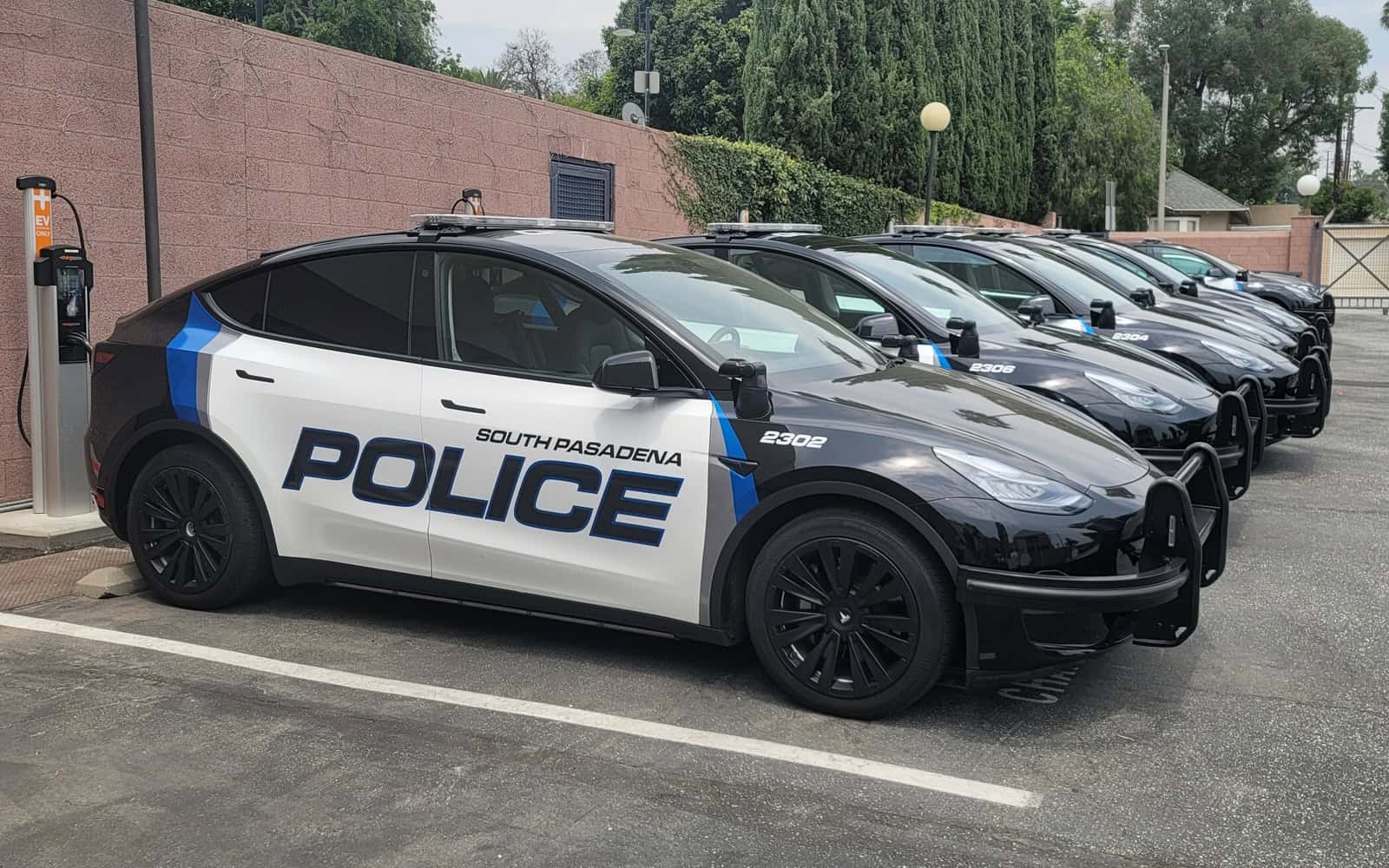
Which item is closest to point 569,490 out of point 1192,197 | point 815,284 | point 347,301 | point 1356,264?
point 347,301

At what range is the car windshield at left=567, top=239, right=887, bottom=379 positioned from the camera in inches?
192

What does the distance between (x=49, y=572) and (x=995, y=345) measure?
16.1ft

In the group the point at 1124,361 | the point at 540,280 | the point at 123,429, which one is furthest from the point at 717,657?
the point at 1124,361

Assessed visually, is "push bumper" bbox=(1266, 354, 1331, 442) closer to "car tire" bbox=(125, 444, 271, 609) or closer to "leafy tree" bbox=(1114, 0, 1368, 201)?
"car tire" bbox=(125, 444, 271, 609)

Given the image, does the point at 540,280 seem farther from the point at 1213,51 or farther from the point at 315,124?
the point at 1213,51

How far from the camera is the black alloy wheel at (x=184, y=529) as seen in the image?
17.5 ft

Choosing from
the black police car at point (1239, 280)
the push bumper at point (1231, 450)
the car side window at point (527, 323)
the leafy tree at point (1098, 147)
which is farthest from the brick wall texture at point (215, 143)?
the leafy tree at point (1098, 147)

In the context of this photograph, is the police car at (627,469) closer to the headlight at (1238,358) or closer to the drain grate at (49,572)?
Result: the drain grate at (49,572)

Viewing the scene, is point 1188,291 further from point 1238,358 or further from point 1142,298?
point 1238,358

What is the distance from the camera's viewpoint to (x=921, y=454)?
13.7ft

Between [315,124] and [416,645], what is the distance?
228 inches

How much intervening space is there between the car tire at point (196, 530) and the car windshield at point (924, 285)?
3.50 m

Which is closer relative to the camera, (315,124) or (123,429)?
(123,429)

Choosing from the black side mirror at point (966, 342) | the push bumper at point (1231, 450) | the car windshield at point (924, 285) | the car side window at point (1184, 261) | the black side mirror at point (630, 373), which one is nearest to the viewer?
the black side mirror at point (630, 373)
